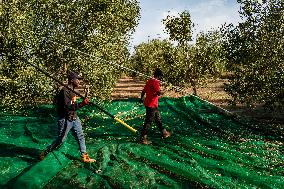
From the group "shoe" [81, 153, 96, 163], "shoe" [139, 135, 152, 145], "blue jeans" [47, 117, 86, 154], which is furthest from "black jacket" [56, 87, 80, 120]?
"shoe" [139, 135, 152, 145]

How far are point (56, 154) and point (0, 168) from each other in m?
1.16

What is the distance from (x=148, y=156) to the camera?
297 inches

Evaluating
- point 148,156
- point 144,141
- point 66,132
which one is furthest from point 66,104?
point 144,141

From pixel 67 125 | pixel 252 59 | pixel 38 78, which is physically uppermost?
pixel 252 59

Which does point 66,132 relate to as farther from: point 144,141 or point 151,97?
point 151,97

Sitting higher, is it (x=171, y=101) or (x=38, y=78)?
(x=38, y=78)

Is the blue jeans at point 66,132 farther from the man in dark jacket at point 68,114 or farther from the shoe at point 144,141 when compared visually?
the shoe at point 144,141

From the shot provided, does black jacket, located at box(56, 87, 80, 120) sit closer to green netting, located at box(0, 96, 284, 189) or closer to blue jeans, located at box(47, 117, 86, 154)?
blue jeans, located at box(47, 117, 86, 154)

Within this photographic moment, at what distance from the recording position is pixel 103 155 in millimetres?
7480

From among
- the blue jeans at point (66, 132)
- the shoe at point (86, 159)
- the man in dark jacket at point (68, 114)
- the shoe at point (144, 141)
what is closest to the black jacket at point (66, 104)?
the man in dark jacket at point (68, 114)

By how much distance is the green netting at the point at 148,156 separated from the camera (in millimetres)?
6082

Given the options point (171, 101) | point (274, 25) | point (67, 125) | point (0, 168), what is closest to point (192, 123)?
point (171, 101)

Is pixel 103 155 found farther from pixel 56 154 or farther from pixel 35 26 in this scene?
pixel 35 26

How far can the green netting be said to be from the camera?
6082mm
